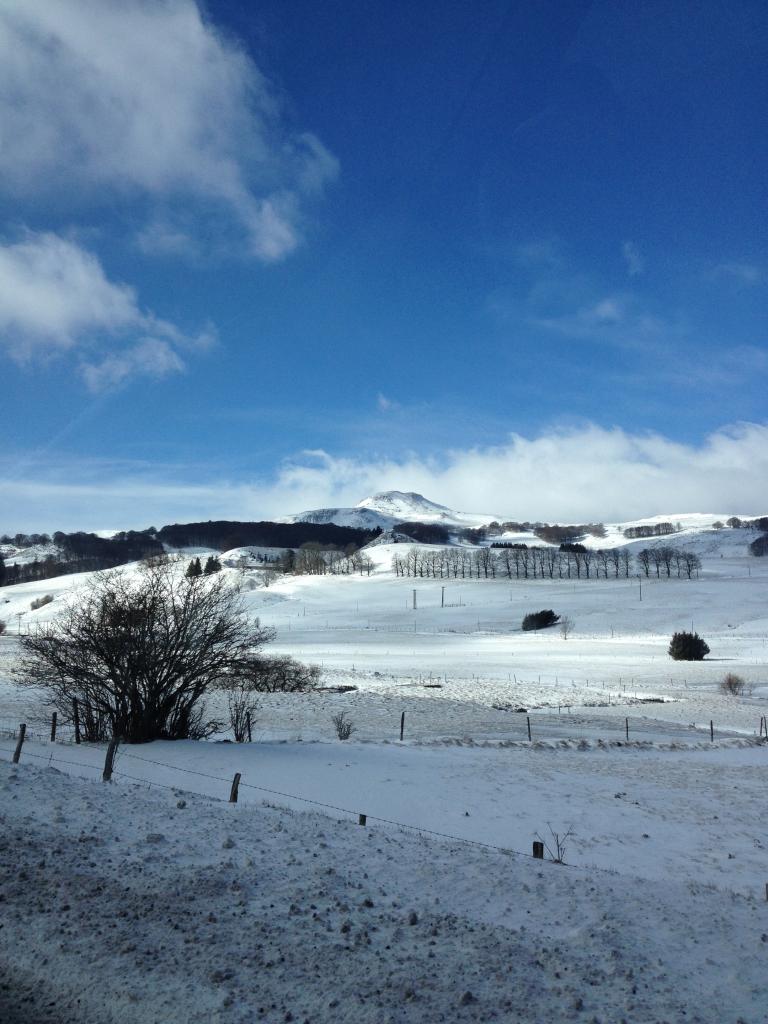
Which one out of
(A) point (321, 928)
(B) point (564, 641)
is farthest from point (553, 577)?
(A) point (321, 928)

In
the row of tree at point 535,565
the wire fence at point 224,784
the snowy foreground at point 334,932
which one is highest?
the row of tree at point 535,565

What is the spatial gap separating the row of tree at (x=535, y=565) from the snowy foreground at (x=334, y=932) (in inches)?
5997

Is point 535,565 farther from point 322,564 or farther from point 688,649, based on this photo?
point 688,649

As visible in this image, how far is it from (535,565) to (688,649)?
11760 centimetres

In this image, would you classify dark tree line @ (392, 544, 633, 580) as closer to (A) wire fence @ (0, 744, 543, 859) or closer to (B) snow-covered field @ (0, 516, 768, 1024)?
(B) snow-covered field @ (0, 516, 768, 1024)

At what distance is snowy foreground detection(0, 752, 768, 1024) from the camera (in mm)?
5133

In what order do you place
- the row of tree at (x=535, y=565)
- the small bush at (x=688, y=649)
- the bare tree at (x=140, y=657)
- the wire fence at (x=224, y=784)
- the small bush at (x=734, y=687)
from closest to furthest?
the wire fence at (x=224, y=784), the bare tree at (x=140, y=657), the small bush at (x=734, y=687), the small bush at (x=688, y=649), the row of tree at (x=535, y=565)

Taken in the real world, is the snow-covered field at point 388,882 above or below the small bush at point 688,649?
below

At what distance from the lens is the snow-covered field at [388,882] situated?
17.3 ft

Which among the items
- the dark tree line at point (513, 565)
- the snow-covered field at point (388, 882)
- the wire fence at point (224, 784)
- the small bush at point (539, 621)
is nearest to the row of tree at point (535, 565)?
the dark tree line at point (513, 565)

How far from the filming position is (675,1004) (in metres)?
5.32

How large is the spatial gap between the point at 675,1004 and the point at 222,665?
19041mm

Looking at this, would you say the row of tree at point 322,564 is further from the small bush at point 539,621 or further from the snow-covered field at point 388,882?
the snow-covered field at point 388,882

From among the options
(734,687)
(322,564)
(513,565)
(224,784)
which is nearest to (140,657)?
(224,784)
